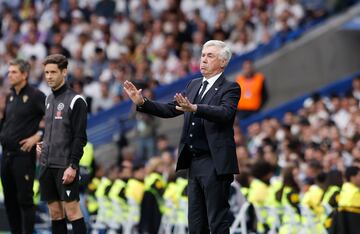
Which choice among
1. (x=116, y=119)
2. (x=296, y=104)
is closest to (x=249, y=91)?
(x=296, y=104)

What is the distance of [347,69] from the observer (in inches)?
931

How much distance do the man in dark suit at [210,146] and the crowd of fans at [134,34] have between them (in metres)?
11.4

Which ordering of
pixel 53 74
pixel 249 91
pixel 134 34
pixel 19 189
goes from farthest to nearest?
pixel 134 34 < pixel 249 91 < pixel 19 189 < pixel 53 74

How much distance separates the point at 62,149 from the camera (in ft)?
39.3

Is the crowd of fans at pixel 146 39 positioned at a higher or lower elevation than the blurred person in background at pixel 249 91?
higher

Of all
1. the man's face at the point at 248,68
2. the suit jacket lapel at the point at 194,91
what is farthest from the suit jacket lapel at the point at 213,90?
the man's face at the point at 248,68

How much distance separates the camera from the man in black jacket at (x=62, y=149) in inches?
469

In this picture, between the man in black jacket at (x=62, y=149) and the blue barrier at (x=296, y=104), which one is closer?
the man in black jacket at (x=62, y=149)

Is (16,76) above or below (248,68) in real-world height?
below

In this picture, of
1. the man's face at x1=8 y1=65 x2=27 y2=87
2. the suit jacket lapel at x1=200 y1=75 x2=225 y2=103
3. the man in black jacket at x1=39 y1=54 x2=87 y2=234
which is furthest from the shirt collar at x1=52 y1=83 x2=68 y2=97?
the suit jacket lapel at x1=200 y1=75 x2=225 y2=103

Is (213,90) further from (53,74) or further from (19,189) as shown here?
(19,189)

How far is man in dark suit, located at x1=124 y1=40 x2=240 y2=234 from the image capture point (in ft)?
36.1

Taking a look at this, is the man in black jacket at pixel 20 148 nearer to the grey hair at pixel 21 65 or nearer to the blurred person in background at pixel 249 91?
the grey hair at pixel 21 65

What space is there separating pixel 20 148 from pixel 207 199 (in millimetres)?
2992
